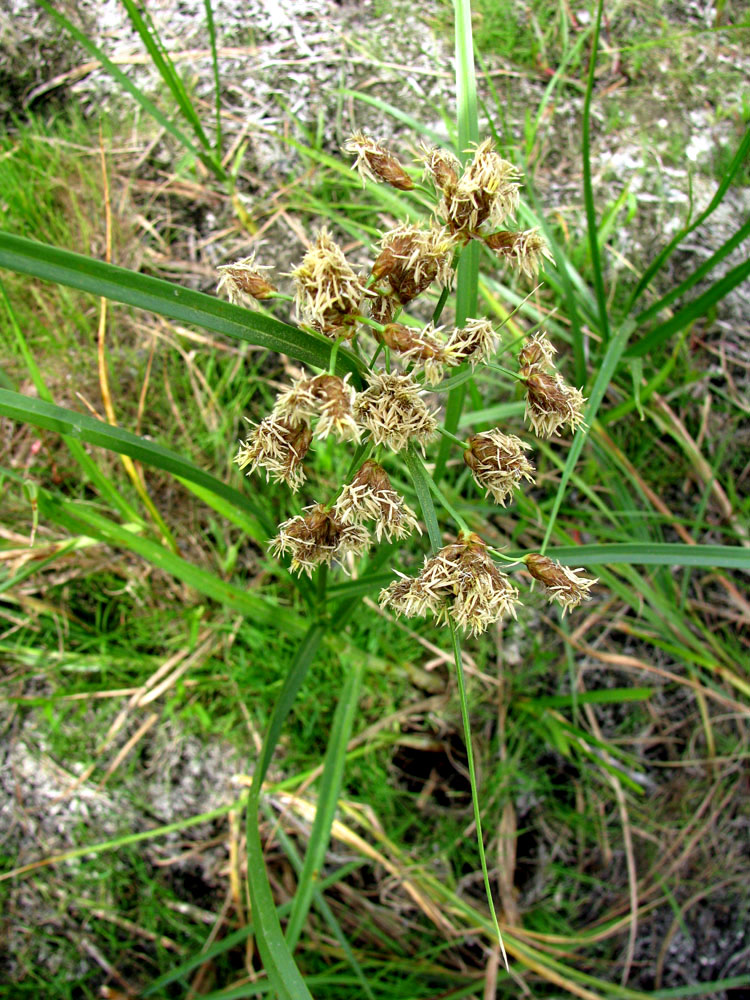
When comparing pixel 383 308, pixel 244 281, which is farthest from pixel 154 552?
pixel 383 308

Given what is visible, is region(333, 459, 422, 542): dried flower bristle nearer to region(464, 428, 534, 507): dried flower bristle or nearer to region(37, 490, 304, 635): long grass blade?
region(464, 428, 534, 507): dried flower bristle

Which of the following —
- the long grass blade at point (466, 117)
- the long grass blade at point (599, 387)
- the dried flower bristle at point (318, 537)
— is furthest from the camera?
the long grass blade at point (599, 387)

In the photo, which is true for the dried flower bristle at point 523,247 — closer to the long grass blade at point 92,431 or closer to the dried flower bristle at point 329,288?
the dried flower bristle at point 329,288

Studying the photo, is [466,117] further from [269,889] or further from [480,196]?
[269,889]

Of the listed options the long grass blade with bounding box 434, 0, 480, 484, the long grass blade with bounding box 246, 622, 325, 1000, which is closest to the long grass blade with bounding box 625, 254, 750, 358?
the long grass blade with bounding box 434, 0, 480, 484

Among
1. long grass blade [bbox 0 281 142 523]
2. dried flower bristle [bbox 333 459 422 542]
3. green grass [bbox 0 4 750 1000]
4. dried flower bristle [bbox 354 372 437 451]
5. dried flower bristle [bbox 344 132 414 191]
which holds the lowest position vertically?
green grass [bbox 0 4 750 1000]

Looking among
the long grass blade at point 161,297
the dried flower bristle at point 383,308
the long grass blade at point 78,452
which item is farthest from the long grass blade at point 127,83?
the dried flower bristle at point 383,308

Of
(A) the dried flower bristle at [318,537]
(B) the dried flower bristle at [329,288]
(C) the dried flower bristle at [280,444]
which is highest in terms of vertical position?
(B) the dried flower bristle at [329,288]
